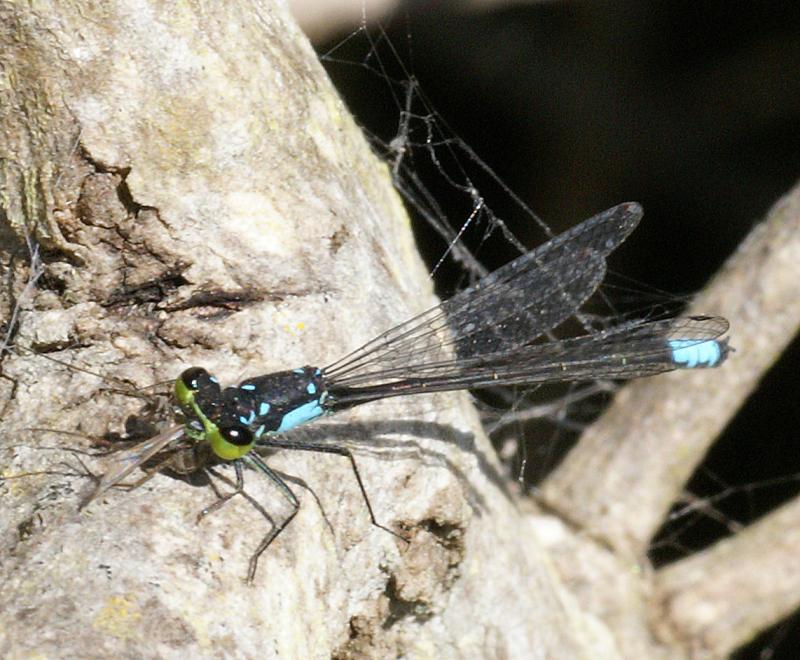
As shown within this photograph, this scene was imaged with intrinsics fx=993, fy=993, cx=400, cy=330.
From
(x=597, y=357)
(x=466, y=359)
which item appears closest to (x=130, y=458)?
(x=466, y=359)

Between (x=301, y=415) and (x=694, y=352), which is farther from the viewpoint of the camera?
(x=694, y=352)

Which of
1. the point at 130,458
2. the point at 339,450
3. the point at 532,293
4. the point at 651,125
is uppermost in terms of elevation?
the point at 130,458

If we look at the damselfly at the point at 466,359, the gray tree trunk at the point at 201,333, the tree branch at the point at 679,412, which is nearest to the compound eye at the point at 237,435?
the damselfly at the point at 466,359

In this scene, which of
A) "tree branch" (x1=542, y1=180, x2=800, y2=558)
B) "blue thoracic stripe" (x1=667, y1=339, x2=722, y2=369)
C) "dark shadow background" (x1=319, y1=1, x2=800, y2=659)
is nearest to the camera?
"blue thoracic stripe" (x1=667, y1=339, x2=722, y2=369)

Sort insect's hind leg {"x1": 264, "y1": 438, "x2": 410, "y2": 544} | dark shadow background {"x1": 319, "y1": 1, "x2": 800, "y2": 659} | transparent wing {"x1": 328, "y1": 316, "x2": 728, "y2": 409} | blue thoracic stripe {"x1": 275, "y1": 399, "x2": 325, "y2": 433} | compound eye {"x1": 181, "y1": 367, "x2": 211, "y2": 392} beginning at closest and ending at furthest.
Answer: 1. compound eye {"x1": 181, "y1": 367, "x2": 211, "y2": 392}
2. insect's hind leg {"x1": 264, "y1": 438, "x2": 410, "y2": 544}
3. blue thoracic stripe {"x1": 275, "y1": 399, "x2": 325, "y2": 433}
4. transparent wing {"x1": 328, "y1": 316, "x2": 728, "y2": 409}
5. dark shadow background {"x1": 319, "y1": 1, "x2": 800, "y2": 659}

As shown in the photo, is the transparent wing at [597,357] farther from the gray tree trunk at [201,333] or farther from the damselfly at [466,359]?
the gray tree trunk at [201,333]

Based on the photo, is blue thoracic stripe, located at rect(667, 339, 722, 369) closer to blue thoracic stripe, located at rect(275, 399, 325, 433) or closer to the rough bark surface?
the rough bark surface

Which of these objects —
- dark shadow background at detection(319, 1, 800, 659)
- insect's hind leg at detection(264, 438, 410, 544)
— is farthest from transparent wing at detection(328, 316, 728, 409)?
dark shadow background at detection(319, 1, 800, 659)

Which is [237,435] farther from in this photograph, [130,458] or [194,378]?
[130,458]
